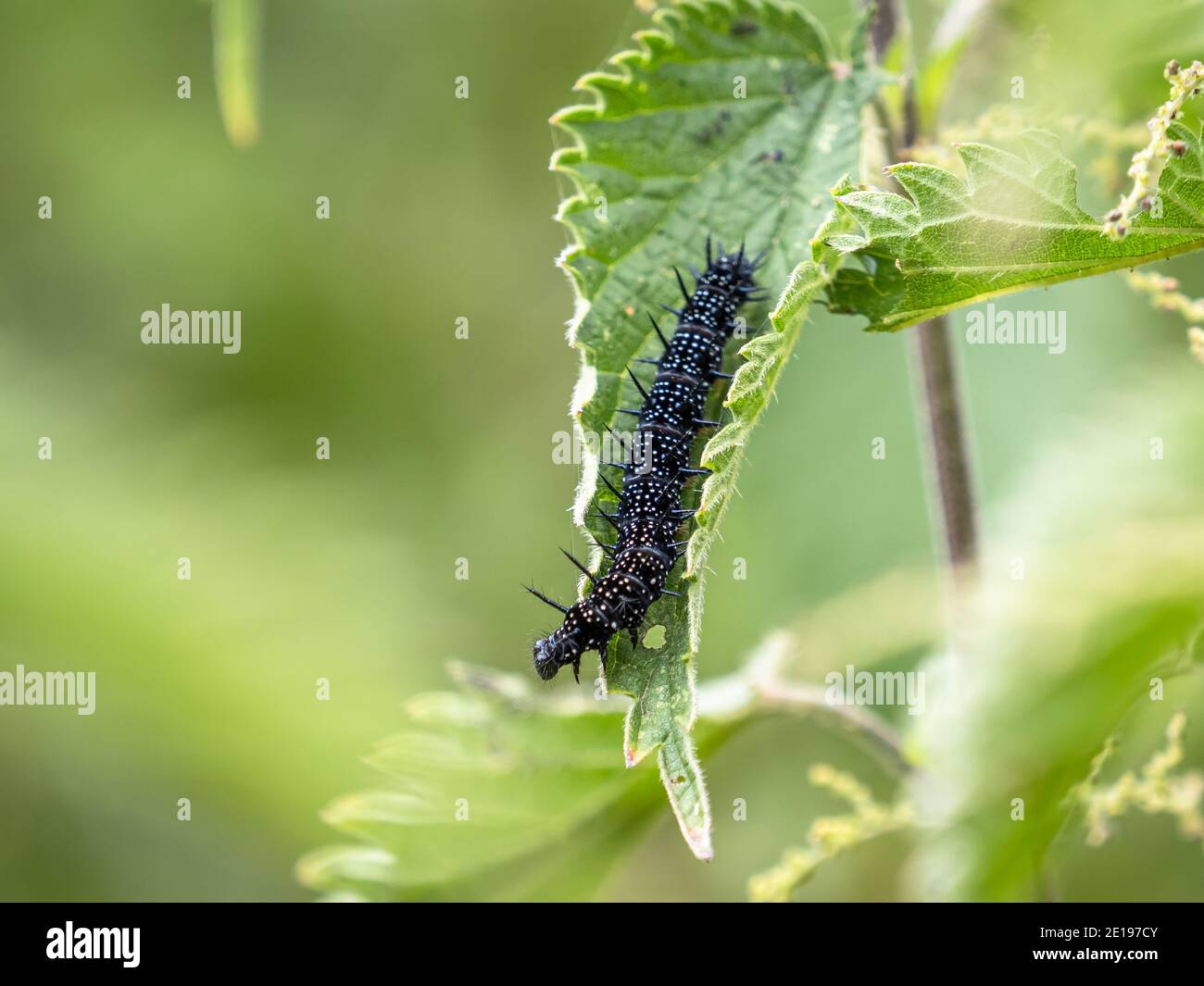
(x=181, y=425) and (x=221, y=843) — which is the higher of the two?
(x=181, y=425)

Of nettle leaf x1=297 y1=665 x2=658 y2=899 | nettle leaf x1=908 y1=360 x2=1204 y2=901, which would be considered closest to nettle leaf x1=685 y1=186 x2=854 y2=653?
nettle leaf x1=908 y1=360 x2=1204 y2=901

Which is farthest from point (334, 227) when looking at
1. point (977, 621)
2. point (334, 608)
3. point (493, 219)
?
point (977, 621)

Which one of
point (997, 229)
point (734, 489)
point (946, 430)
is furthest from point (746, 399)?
point (946, 430)

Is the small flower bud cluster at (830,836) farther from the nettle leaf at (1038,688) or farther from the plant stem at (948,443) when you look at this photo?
the plant stem at (948,443)

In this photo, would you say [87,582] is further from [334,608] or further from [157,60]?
[157,60]

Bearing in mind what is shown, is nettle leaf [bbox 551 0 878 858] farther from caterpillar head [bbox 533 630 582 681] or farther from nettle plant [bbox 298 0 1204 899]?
caterpillar head [bbox 533 630 582 681]

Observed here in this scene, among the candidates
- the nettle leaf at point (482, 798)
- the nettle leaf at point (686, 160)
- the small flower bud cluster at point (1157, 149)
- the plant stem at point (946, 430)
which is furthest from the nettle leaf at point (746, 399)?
the nettle leaf at point (482, 798)

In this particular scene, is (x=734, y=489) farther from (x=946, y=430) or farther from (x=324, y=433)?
(x=324, y=433)
